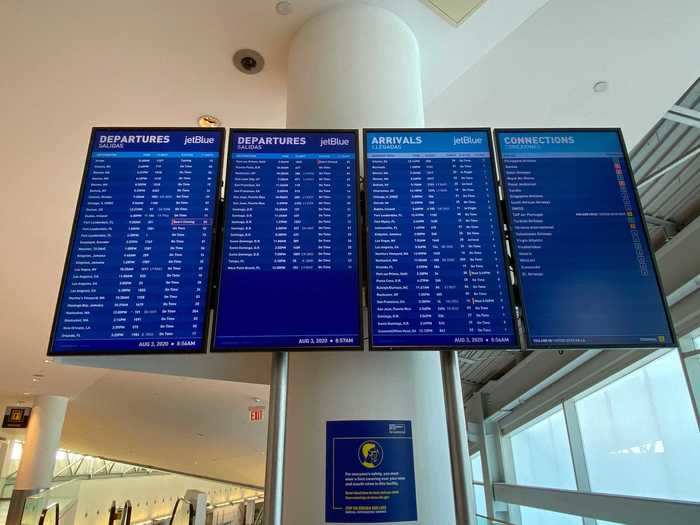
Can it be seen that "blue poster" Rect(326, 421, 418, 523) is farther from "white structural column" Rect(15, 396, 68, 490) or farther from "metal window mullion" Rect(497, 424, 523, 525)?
"metal window mullion" Rect(497, 424, 523, 525)

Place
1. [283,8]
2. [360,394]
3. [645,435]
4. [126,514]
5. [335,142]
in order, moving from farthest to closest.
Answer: [126,514], [645,435], [283,8], [335,142], [360,394]

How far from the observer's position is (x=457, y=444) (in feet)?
5.20

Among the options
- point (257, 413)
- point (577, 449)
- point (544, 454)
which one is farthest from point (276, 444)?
point (544, 454)

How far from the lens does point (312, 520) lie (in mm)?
1574

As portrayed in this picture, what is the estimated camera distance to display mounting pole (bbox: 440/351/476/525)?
4.99 ft

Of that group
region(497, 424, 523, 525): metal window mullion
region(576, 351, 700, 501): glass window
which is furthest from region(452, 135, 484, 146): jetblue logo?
region(497, 424, 523, 525): metal window mullion

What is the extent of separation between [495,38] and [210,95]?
1969 millimetres

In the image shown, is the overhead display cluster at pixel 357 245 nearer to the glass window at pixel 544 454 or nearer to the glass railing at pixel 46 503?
the glass window at pixel 544 454

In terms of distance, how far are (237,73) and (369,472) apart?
8.70 feet

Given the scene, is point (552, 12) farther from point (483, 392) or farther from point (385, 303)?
point (483, 392)

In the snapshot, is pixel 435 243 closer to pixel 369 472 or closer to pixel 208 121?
pixel 369 472

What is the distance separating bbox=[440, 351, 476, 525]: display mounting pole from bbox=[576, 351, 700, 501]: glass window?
280 inches

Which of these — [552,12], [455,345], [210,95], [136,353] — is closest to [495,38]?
[552,12]

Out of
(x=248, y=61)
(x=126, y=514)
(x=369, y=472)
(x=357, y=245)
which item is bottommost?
(x=126, y=514)
